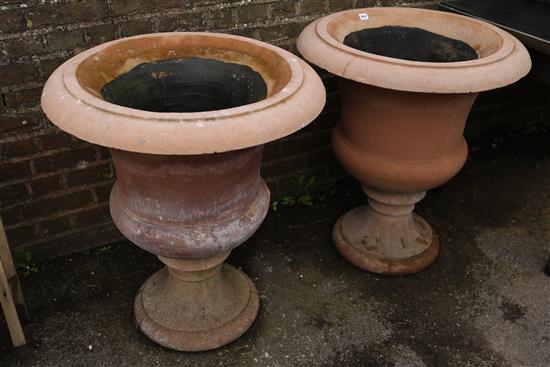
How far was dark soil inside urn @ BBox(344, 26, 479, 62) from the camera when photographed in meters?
2.26

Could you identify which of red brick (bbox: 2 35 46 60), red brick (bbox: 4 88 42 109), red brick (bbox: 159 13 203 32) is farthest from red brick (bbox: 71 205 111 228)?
red brick (bbox: 159 13 203 32)

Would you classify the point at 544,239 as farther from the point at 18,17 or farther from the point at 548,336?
the point at 18,17

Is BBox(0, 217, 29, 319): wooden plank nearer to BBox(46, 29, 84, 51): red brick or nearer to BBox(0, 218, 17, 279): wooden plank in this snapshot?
BBox(0, 218, 17, 279): wooden plank

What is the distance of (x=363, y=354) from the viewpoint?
6.90 ft

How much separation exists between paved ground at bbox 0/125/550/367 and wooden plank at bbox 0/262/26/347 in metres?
0.06

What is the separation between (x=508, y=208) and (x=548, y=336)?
880 mm

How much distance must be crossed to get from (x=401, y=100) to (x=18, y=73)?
138 centimetres

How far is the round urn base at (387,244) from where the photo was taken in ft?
8.07

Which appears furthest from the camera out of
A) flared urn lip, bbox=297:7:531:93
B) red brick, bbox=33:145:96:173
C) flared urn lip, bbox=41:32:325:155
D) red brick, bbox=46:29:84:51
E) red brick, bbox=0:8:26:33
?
red brick, bbox=33:145:96:173

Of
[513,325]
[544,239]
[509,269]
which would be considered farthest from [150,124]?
[544,239]

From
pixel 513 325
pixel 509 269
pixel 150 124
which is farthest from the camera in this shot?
pixel 509 269

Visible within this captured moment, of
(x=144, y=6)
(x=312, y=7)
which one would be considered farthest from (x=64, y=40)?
(x=312, y=7)

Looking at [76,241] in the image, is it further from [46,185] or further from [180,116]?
[180,116]

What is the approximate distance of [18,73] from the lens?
2.02 meters
